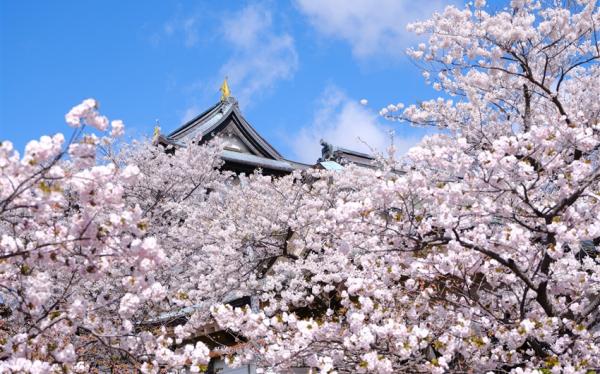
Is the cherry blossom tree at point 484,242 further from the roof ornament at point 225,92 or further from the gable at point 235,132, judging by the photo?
the roof ornament at point 225,92

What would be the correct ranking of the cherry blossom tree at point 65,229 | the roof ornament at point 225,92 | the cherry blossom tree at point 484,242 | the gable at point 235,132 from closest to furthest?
the cherry blossom tree at point 65,229
the cherry blossom tree at point 484,242
the gable at point 235,132
the roof ornament at point 225,92

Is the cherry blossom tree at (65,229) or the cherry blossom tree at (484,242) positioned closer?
the cherry blossom tree at (65,229)

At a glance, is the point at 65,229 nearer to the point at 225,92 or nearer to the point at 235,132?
the point at 235,132

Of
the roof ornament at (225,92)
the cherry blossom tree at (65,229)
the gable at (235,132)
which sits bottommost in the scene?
the cherry blossom tree at (65,229)

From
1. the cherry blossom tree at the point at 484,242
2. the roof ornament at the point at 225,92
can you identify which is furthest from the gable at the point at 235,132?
the cherry blossom tree at the point at 484,242

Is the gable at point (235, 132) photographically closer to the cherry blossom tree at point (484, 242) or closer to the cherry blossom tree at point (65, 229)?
the cherry blossom tree at point (484, 242)

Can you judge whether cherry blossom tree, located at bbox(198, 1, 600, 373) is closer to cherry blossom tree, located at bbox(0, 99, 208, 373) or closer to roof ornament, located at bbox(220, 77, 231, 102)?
cherry blossom tree, located at bbox(0, 99, 208, 373)

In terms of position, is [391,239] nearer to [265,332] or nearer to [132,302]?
[265,332]

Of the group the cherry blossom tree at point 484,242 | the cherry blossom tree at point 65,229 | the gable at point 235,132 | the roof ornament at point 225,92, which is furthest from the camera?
the roof ornament at point 225,92

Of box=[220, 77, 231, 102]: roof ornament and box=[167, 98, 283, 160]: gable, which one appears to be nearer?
box=[167, 98, 283, 160]: gable

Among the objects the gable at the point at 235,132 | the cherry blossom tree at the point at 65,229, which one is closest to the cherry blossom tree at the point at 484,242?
the cherry blossom tree at the point at 65,229

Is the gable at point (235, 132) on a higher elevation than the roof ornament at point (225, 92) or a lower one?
lower

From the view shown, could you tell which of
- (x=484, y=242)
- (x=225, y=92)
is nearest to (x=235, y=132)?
(x=225, y=92)

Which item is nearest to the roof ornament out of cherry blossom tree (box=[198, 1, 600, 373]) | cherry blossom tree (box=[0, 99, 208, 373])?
cherry blossom tree (box=[198, 1, 600, 373])
